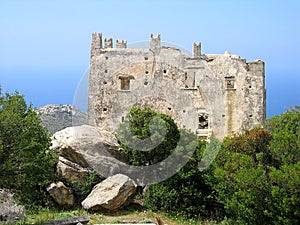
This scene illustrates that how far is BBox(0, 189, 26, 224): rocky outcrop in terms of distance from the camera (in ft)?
69.6

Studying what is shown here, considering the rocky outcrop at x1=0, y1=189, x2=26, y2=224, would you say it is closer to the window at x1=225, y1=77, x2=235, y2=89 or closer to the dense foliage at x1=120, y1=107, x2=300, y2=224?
the dense foliage at x1=120, y1=107, x2=300, y2=224

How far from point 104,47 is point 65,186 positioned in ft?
39.7

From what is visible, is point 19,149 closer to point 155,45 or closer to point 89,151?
point 89,151

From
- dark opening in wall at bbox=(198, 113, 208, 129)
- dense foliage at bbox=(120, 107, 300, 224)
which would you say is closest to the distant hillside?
dark opening in wall at bbox=(198, 113, 208, 129)

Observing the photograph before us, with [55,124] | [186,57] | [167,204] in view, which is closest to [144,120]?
[167,204]

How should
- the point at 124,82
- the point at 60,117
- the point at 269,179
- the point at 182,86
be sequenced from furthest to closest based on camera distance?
the point at 60,117 < the point at 124,82 < the point at 182,86 < the point at 269,179

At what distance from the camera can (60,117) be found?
39688 millimetres

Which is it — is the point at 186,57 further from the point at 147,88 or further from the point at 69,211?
the point at 69,211

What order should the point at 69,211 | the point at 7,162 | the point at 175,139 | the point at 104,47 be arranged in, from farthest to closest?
the point at 104,47, the point at 175,139, the point at 69,211, the point at 7,162

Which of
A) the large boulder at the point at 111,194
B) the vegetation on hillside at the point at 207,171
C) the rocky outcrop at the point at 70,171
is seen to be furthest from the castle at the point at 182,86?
the large boulder at the point at 111,194

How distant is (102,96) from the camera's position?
3275 cm

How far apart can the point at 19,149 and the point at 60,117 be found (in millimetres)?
20902

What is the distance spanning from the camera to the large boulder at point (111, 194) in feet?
76.1

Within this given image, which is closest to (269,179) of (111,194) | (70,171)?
(111,194)
